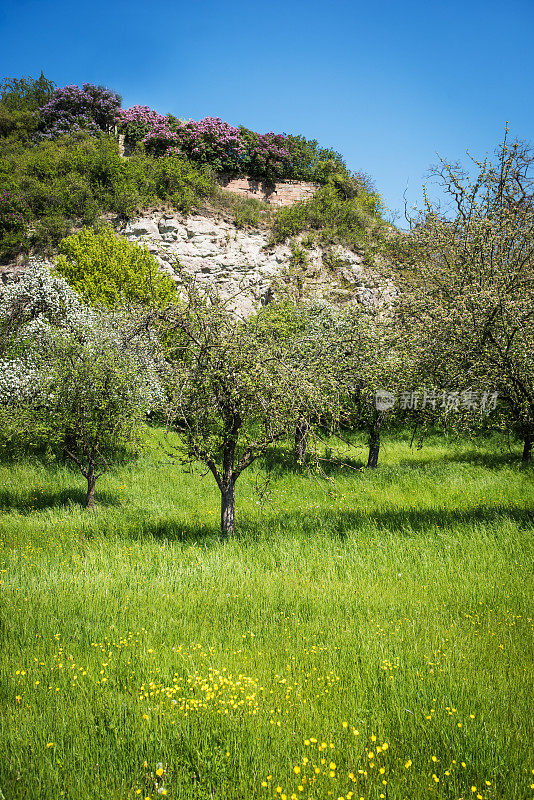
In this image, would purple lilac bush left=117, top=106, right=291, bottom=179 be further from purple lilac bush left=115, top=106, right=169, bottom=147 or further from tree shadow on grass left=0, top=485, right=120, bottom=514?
tree shadow on grass left=0, top=485, right=120, bottom=514

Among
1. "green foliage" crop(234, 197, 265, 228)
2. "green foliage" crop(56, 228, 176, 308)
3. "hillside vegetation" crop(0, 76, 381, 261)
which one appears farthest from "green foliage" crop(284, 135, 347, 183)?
"green foliage" crop(56, 228, 176, 308)

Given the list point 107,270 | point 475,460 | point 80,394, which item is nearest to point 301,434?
point 80,394

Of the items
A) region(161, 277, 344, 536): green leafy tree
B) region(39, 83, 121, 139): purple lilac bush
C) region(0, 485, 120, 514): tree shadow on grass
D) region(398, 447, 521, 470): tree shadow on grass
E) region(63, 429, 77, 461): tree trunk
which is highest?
region(39, 83, 121, 139): purple lilac bush

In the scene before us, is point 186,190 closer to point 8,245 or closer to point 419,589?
point 8,245

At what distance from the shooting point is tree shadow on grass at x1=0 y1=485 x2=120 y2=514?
1230 centimetres

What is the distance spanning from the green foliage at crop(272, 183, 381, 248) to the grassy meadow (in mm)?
28189

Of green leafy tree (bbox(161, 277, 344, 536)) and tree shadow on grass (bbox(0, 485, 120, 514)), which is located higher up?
green leafy tree (bbox(161, 277, 344, 536))

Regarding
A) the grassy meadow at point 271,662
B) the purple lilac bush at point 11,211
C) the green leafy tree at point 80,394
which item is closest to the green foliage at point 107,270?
the purple lilac bush at point 11,211

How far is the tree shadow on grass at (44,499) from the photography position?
12297 mm

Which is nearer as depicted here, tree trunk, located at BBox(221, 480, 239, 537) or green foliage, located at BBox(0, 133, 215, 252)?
tree trunk, located at BBox(221, 480, 239, 537)

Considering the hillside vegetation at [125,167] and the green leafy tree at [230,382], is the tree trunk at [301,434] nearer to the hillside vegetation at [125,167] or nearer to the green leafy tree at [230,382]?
the green leafy tree at [230,382]

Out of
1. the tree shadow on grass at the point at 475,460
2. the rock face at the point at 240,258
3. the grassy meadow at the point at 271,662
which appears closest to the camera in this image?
the grassy meadow at the point at 271,662

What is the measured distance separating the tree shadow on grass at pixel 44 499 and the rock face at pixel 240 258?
61.9 ft

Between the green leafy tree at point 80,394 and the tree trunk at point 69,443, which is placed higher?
the green leafy tree at point 80,394
